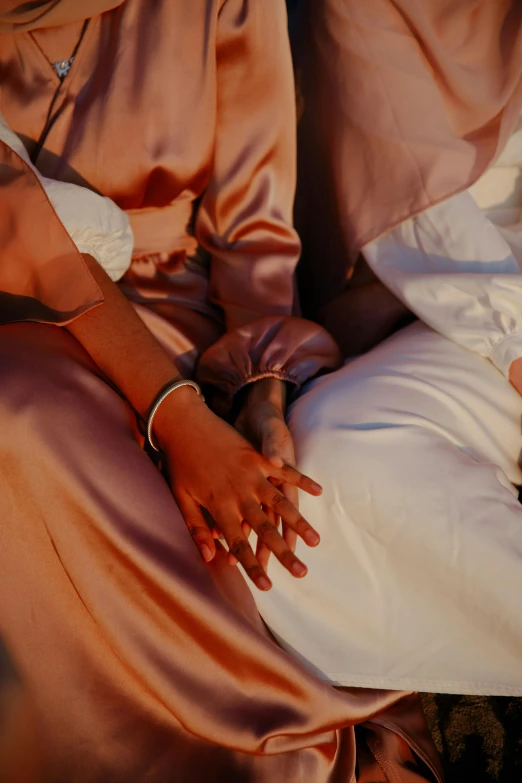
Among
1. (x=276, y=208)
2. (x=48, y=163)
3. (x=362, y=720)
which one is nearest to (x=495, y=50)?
(x=276, y=208)

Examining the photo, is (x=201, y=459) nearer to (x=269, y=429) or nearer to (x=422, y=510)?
(x=269, y=429)

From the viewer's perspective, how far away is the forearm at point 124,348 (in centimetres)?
84

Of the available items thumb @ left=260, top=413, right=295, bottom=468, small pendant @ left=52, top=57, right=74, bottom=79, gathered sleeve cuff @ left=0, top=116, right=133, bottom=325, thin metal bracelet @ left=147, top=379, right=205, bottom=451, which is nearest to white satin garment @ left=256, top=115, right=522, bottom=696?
thumb @ left=260, top=413, right=295, bottom=468

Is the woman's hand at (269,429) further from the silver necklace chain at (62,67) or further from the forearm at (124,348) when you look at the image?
the silver necklace chain at (62,67)

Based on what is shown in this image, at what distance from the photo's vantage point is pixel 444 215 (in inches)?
38.7

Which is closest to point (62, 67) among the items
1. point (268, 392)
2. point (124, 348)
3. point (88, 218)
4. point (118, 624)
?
point (88, 218)

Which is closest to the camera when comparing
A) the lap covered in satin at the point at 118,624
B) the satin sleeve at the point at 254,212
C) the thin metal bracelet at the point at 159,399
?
the lap covered in satin at the point at 118,624

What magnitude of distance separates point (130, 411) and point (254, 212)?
1.25 feet

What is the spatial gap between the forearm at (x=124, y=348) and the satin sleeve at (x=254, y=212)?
10cm

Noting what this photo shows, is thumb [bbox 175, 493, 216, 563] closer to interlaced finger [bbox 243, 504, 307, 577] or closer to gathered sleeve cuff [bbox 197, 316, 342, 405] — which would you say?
interlaced finger [bbox 243, 504, 307, 577]

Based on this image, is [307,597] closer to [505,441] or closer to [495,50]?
[505,441]

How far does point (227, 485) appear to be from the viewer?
0.76 meters

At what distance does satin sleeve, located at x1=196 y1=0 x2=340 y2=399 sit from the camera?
0.94 metres

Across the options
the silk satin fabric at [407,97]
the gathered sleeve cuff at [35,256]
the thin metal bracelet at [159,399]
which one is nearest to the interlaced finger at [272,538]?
the thin metal bracelet at [159,399]
